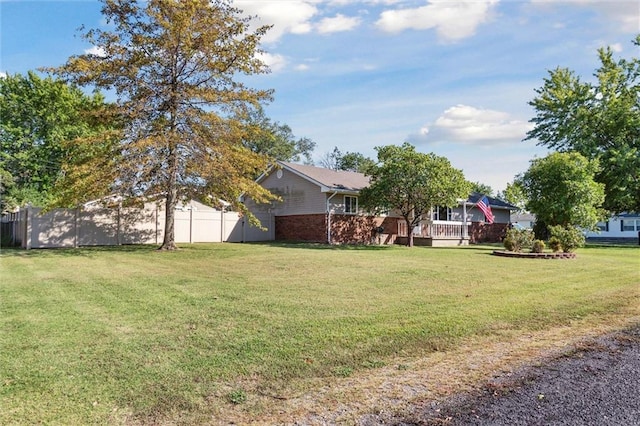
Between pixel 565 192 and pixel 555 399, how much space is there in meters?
20.9

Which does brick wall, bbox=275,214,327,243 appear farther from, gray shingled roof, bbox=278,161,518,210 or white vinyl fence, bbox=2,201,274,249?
gray shingled roof, bbox=278,161,518,210

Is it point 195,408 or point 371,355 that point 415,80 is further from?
point 195,408

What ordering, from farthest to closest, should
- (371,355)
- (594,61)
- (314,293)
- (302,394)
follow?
(594,61) < (314,293) < (371,355) < (302,394)

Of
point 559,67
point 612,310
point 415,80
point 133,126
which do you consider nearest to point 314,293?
point 612,310

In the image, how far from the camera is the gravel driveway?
3.31 m

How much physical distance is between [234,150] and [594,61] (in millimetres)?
27153

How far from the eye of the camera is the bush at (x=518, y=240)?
17.7 metres

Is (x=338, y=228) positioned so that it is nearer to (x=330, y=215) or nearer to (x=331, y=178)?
(x=330, y=215)

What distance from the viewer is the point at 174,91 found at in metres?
17.2

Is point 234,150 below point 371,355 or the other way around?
the other way around

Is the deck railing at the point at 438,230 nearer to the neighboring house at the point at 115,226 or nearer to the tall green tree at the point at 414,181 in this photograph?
the tall green tree at the point at 414,181

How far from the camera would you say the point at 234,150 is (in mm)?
17891

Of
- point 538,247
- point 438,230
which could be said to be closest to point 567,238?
point 538,247

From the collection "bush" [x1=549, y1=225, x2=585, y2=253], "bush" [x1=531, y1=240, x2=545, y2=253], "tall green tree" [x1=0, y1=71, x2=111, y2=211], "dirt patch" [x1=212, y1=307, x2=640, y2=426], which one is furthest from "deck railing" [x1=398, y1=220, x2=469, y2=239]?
"tall green tree" [x1=0, y1=71, x2=111, y2=211]
